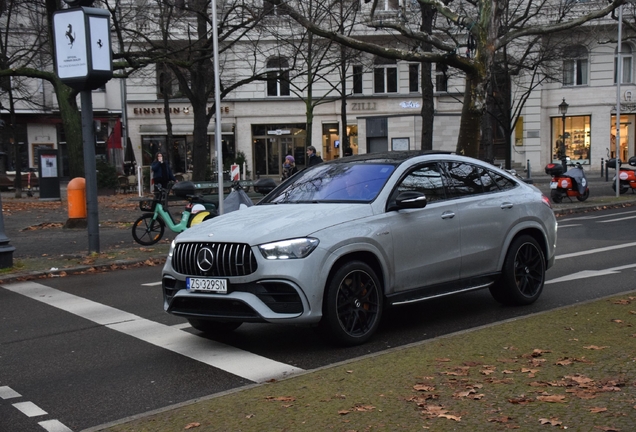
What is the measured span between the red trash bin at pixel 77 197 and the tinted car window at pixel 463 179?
1049cm

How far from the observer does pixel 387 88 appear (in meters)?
50.4

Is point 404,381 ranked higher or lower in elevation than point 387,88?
lower

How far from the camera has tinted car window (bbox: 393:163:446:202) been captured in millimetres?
8008

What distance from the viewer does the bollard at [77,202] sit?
17.3 meters

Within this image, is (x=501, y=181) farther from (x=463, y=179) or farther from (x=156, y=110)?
(x=156, y=110)

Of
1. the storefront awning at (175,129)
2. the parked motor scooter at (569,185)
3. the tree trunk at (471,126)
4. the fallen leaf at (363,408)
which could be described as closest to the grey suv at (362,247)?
the fallen leaf at (363,408)

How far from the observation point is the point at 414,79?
1976 inches

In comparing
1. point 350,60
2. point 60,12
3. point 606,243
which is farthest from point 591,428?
point 350,60

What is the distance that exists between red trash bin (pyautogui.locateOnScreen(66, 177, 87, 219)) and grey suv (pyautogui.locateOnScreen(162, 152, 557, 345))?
32.6 feet

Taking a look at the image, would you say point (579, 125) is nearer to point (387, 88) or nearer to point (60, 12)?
point (387, 88)

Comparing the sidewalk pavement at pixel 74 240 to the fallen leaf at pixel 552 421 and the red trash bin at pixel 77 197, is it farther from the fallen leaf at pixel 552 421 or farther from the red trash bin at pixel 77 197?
the fallen leaf at pixel 552 421

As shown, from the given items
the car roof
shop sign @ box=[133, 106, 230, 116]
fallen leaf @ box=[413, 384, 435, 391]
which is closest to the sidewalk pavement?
the car roof

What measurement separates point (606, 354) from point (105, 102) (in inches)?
1886

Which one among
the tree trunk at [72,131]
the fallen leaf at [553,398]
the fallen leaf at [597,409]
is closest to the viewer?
the fallen leaf at [597,409]
